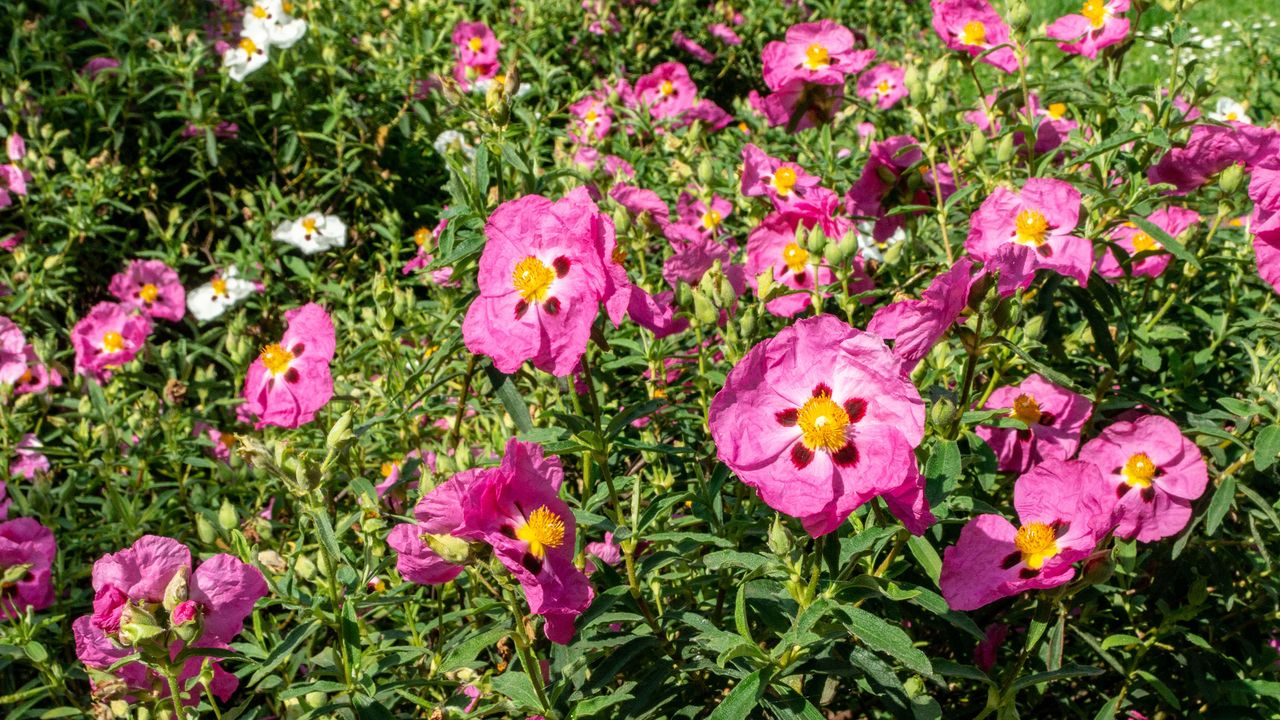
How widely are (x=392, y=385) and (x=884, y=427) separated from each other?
1.41 meters

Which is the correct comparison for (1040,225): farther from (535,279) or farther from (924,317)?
(535,279)

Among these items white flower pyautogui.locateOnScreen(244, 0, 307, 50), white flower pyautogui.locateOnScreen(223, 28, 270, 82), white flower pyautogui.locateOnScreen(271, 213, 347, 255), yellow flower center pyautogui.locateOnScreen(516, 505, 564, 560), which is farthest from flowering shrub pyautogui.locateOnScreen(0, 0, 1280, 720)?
white flower pyautogui.locateOnScreen(244, 0, 307, 50)

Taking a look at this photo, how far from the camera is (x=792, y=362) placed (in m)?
1.57

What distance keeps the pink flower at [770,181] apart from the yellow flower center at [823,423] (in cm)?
100

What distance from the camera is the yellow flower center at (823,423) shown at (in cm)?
149

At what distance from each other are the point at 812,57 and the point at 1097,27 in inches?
27.3

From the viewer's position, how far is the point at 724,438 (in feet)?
4.90

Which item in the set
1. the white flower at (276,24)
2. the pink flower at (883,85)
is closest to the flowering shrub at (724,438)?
the pink flower at (883,85)

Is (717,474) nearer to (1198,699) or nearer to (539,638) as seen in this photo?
(539,638)

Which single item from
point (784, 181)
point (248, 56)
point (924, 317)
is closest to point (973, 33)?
point (784, 181)

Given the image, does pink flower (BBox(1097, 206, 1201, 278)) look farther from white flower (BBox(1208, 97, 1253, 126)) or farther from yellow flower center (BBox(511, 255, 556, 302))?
yellow flower center (BBox(511, 255, 556, 302))

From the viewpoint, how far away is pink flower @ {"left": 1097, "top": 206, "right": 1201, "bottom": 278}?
90.1 inches

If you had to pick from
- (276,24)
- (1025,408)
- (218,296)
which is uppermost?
(276,24)

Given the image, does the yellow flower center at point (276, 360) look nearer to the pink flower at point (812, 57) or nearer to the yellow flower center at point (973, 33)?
the pink flower at point (812, 57)
